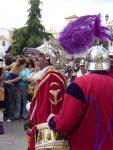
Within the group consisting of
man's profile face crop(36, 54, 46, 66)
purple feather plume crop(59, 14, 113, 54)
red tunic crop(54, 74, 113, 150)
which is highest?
purple feather plume crop(59, 14, 113, 54)

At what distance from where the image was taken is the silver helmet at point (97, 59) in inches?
135

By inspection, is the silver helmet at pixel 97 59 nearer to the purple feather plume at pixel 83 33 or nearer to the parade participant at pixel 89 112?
the parade participant at pixel 89 112

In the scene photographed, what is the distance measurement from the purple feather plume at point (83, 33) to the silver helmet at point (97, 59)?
1.10ft

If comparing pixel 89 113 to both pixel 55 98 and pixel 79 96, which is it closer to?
pixel 79 96

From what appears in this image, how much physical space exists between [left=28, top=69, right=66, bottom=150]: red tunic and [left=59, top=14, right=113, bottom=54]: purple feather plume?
1.00 feet

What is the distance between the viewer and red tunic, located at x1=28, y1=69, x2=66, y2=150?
3954 millimetres

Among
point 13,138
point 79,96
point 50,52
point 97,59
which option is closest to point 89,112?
point 79,96

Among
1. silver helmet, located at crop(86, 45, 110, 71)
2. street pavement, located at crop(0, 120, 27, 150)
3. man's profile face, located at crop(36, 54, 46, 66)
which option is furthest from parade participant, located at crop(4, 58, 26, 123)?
silver helmet, located at crop(86, 45, 110, 71)

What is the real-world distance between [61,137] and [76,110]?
415 millimetres

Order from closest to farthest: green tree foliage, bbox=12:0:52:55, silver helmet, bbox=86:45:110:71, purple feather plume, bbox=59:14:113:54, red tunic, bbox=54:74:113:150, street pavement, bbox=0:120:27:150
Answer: red tunic, bbox=54:74:113:150, silver helmet, bbox=86:45:110:71, purple feather plume, bbox=59:14:113:54, street pavement, bbox=0:120:27:150, green tree foliage, bbox=12:0:52:55

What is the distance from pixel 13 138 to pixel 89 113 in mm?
4511

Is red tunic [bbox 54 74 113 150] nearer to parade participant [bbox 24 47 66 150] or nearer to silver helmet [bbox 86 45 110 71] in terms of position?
silver helmet [bbox 86 45 110 71]

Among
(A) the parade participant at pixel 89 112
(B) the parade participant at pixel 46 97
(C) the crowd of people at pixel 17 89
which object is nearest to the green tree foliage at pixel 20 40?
(C) the crowd of people at pixel 17 89

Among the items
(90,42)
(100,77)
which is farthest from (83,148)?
(90,42)
